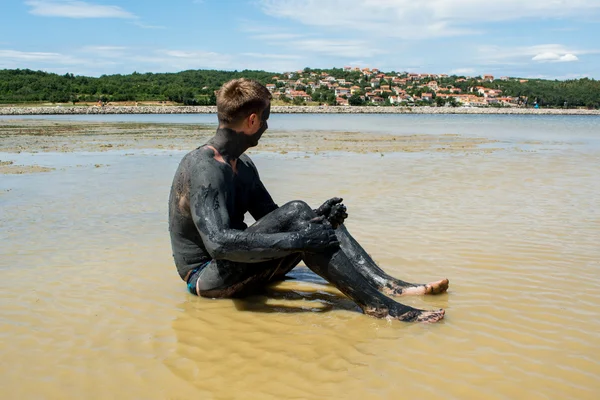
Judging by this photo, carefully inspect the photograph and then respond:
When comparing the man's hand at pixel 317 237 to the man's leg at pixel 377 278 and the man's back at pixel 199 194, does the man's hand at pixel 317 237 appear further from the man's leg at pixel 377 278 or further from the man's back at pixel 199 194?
the man's leg at pixel 377 278

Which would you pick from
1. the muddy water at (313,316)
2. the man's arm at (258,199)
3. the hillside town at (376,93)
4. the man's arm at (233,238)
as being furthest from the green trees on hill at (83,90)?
the man's arm at (233,238)

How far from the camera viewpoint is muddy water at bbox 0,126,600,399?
10.2ft

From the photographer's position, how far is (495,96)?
174250mm

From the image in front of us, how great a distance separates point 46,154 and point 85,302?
47.2ft

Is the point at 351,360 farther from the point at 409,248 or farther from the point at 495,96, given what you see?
the point at 495,96

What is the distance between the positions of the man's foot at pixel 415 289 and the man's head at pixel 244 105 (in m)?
1.60

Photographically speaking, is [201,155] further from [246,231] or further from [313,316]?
[313,316]

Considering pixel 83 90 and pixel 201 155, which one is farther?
pixel 83 90

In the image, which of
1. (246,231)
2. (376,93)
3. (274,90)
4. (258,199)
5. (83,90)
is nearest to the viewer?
(246,231)

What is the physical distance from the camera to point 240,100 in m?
4.02

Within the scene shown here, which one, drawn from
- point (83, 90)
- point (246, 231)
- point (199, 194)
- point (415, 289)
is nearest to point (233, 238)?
point (246, 231)

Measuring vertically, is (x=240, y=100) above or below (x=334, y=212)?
above

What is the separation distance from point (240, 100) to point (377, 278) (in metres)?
1.75

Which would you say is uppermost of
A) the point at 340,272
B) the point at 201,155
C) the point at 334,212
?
the point at 201,155
